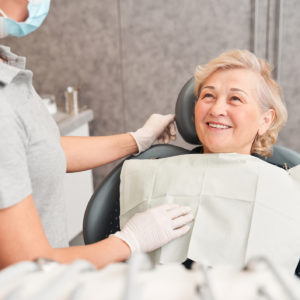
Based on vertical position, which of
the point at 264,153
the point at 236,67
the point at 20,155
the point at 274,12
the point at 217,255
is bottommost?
the point at 217,255

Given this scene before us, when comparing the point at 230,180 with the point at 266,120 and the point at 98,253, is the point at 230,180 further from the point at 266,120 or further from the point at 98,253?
the point at 98,253

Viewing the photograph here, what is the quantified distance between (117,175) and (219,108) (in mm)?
426

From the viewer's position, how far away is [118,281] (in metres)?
0.38

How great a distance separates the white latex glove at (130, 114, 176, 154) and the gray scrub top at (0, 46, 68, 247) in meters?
0.49

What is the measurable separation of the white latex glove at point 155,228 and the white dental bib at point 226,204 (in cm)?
5

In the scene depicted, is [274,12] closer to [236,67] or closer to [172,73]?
[172,73]

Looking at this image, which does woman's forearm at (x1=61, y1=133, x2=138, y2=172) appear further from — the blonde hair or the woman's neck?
the woman's neck

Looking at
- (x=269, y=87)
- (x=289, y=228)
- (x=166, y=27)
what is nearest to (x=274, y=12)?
(x=166, y=27)

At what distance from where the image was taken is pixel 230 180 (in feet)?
3.99

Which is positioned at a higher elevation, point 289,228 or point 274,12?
point 274,12

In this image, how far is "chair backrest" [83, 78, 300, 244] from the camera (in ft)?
4.38

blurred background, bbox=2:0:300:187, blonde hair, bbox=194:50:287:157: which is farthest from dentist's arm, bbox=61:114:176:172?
blurred background, bbox=2:0:300:187

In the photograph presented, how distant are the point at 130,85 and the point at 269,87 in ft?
4.55

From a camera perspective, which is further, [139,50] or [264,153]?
[139,50]
